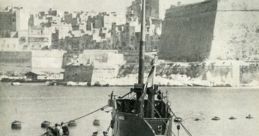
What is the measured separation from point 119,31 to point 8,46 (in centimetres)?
1789

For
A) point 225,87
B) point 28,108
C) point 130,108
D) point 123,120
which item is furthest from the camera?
point 225,87

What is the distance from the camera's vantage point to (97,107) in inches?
1769

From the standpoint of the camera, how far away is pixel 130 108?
13656 millimetres

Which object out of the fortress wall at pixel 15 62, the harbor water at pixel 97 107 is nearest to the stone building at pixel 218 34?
the harbor water at pixel 97 107

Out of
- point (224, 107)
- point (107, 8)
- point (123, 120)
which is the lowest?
point (224, 107)

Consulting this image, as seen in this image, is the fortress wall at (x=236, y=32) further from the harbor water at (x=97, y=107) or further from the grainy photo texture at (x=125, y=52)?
the harbor water at (x=97, y=107)

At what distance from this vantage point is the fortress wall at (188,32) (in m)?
68.2

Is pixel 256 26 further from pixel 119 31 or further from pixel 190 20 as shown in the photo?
pixel 119 31

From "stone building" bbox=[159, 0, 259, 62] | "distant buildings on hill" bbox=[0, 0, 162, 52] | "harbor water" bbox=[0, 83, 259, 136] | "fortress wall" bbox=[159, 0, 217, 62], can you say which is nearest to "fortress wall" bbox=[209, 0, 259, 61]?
"stone building" bbox=[159, 0, 259, 62]

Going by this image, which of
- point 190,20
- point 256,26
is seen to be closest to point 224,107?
point 256,26

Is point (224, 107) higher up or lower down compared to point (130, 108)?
lower down

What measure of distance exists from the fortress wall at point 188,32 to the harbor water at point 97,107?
4.81 metres

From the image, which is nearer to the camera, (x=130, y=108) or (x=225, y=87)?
(x=130, y=108)

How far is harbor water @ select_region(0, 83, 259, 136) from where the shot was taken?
28828 mm
